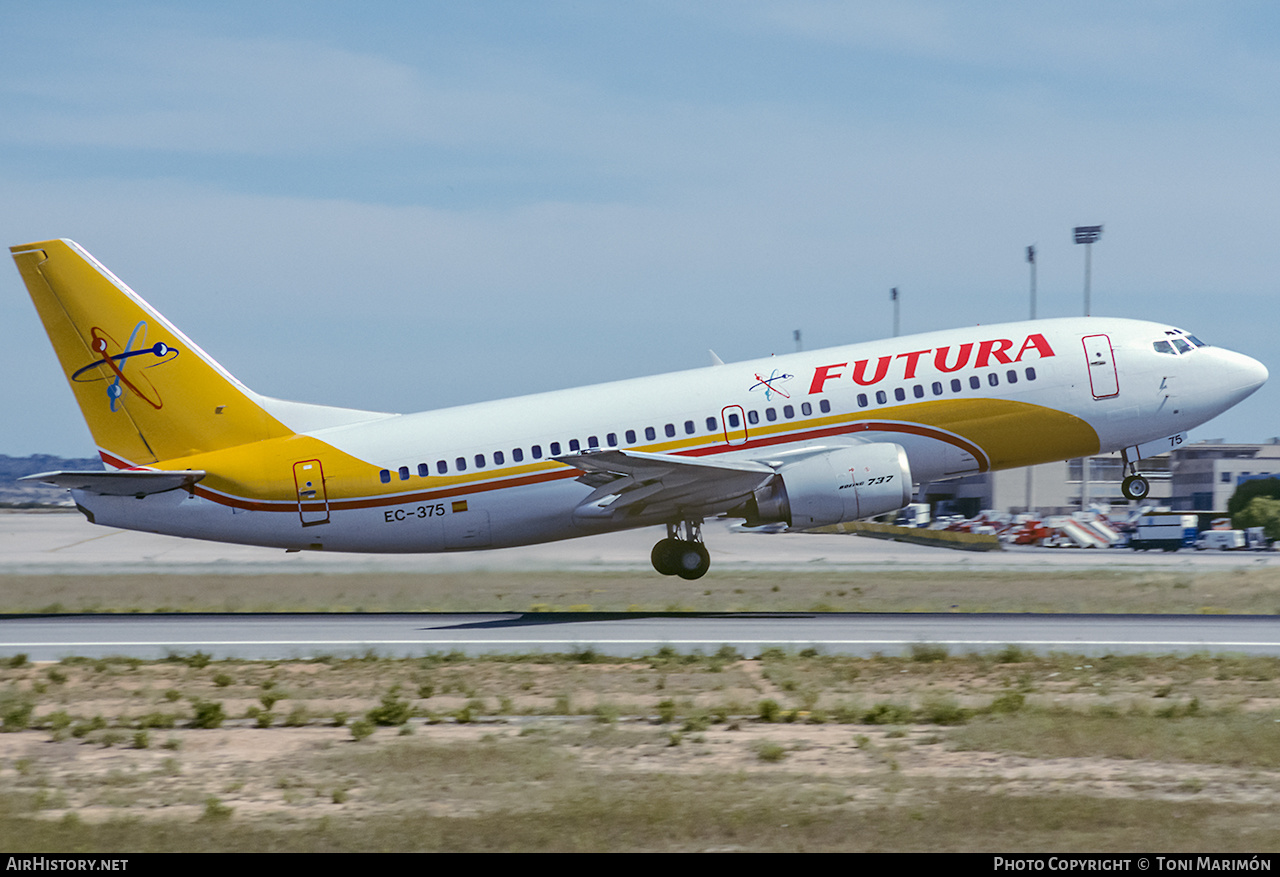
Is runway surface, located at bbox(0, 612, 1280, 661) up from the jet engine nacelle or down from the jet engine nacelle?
down

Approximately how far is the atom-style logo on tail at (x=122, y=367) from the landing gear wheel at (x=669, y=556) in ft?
42.9

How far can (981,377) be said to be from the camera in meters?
30.8

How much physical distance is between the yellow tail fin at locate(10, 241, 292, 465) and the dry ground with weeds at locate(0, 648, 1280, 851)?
358 inches

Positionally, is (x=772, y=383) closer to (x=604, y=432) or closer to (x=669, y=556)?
(x=604, y=432)

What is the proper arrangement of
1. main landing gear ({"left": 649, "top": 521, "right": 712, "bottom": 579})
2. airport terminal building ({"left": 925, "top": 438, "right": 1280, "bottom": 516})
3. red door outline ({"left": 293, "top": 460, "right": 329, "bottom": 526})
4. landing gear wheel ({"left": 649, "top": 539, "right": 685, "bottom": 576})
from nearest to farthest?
red door outline ({"left": 293, "top": 460, "right": 329, "bottom": 526}), main landing gear ({"left": 649, "top": 521, "right": 712, "bottom": 579}), landing gear wheel ({"left": 649, "top": 539, "right": 685, "bottom": 576}), airport terminal building ({"left": 925, "top": 438, "right": 1280, "bottom": 516})

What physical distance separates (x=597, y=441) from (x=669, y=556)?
4.04m

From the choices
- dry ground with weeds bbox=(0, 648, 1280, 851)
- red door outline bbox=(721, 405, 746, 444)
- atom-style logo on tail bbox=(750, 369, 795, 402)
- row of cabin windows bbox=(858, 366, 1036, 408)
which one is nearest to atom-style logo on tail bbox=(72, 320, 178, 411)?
dry ground with weeds bbox=(0, 648, 1280, 851)

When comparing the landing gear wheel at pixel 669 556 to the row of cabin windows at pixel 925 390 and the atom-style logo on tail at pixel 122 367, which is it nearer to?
the row of cabin windows at pixel 925 390

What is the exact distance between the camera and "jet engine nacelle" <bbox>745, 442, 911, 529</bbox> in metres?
29.9

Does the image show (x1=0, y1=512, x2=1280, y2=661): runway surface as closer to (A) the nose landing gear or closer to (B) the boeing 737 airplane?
(B) the boeing 737 airplane

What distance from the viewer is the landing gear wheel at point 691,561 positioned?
108 ft

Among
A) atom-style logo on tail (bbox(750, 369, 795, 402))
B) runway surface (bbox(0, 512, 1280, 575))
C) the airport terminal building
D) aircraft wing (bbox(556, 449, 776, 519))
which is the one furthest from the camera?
the airport terminal building

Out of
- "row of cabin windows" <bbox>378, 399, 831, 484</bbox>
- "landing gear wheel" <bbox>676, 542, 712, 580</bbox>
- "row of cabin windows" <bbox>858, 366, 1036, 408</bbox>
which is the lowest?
"landing gear wheel" <bbox>676, 542, 712, 580</bbox>
